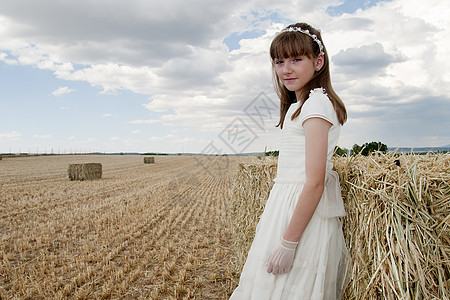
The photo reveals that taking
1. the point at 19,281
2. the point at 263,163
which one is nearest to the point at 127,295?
the point at 19,281

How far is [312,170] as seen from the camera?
139 cm

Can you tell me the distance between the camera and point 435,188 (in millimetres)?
1500

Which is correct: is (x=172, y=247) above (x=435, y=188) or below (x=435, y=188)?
below

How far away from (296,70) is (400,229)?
2.92 feet

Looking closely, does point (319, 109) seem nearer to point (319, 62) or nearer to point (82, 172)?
point (319, 62)

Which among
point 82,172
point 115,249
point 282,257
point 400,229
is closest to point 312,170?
point 282,257

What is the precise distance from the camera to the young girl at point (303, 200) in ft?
4.66

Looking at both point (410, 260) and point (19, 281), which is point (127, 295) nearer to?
point (19, 281)

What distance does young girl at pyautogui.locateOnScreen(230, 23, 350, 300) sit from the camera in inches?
56.0

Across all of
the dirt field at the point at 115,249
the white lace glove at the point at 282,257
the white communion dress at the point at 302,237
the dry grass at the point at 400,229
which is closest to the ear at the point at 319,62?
the white communion dress at the point at 302,237

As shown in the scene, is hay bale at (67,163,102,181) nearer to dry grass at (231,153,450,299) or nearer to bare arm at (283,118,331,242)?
dry grass at (231,153,450,299)

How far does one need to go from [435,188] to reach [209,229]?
5639 mm

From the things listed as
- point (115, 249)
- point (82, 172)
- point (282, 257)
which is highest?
point (282, 257)

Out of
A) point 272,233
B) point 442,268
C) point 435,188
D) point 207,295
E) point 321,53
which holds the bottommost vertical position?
point 207,295
